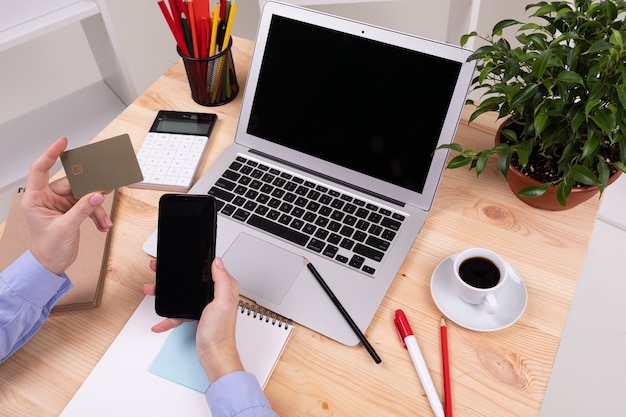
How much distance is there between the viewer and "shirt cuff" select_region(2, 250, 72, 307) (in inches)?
29.1

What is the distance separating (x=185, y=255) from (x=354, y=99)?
387mm

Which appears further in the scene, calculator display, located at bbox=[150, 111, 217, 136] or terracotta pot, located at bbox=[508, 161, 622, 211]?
calculator display, located at bbox=[150, 111, 217, 136]

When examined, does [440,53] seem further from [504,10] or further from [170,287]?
[504,10]

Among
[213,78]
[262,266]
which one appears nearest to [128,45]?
[213,78]

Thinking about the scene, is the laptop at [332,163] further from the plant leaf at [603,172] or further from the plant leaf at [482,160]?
the plant leaf at [603,172]

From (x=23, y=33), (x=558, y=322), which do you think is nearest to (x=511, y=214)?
(x=558, y=322)

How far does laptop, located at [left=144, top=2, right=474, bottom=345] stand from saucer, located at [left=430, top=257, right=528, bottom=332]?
76 millimetres

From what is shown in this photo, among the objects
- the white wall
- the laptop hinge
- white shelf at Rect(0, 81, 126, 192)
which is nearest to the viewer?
the laptop hinge

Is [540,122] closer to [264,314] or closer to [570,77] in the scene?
[570,77]

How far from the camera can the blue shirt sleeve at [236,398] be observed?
2.13 feet

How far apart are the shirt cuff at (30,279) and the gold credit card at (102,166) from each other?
0.12 metres

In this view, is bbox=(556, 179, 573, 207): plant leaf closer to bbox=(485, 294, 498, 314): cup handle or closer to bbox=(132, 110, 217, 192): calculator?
bbox=(485, 294, 498, 314): cup handle

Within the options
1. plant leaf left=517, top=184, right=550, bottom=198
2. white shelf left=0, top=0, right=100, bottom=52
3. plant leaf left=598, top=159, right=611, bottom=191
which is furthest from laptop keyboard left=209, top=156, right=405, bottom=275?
white shelf left=0, top=0, right=100, bottom=52

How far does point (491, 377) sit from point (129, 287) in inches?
23.0
